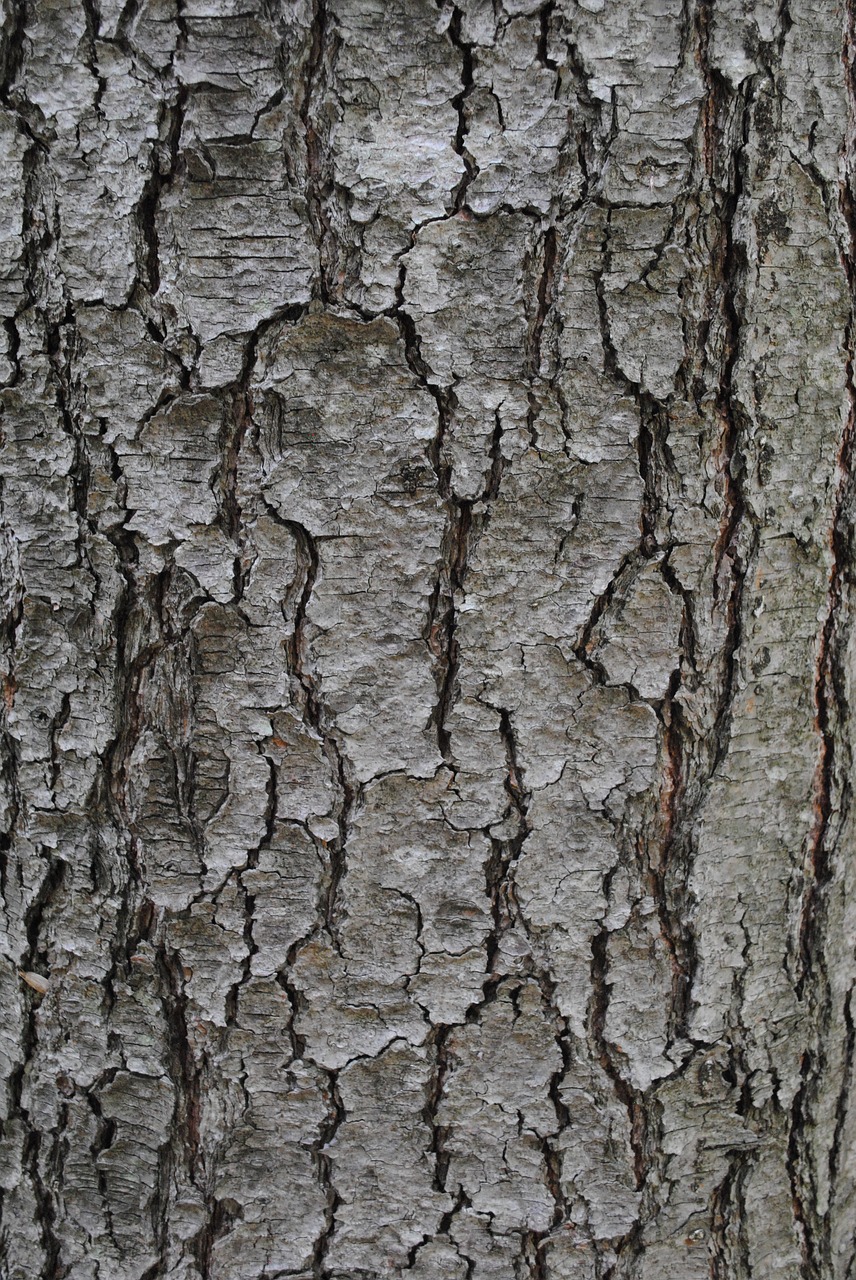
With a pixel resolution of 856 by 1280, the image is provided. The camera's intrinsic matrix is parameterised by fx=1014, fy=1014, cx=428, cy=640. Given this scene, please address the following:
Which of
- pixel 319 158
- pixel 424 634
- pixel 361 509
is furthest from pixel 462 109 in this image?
pixel 424 634

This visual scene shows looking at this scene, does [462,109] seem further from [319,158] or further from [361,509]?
[361,509]

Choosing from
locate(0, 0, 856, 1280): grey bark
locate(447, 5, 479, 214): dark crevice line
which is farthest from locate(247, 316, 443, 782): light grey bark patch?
locate(447, 5, 479, 214): dark crevice line

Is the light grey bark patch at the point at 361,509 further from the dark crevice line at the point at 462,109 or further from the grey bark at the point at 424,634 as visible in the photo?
the dark crevice line at the point at 462,109

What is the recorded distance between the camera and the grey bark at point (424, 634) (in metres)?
1.22

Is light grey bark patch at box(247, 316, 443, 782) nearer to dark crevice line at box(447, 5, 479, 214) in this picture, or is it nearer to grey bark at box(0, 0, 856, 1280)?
grey bark at box(0, 0, 856, 1280)

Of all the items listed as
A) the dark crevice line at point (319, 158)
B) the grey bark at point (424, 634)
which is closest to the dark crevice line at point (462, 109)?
the grey bark at point (424, 634)

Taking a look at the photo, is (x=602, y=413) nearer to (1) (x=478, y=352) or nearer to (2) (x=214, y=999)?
(1) (x=478, y=352)

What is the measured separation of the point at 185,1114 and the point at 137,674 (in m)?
0.63

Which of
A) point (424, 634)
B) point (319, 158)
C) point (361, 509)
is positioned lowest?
point (424, 634)

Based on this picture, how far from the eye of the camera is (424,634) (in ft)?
4.29

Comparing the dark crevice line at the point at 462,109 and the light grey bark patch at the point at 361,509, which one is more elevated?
the dark crevice line at the point at 462,109

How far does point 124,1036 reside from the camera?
144 cm

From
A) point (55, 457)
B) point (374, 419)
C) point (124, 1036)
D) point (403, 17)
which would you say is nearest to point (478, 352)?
point (374, 419)

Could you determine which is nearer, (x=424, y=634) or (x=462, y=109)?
(x=462, y=109)
